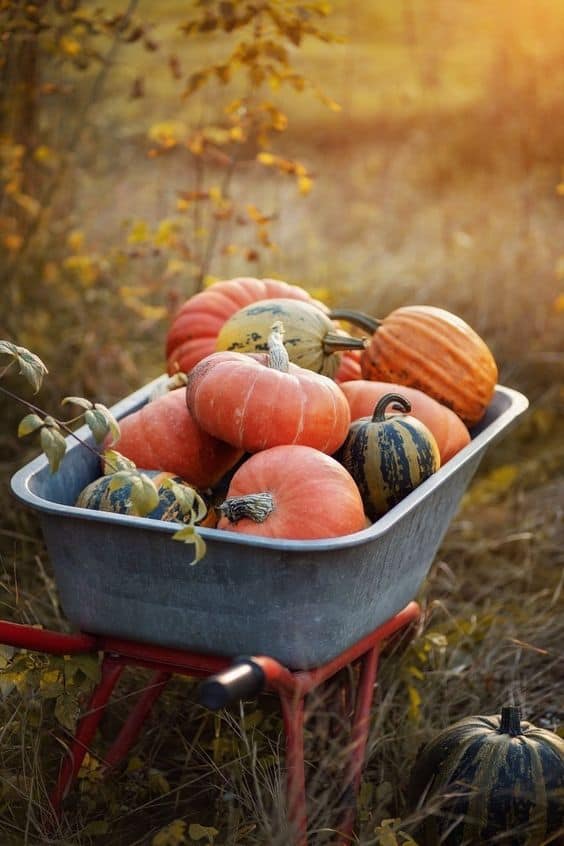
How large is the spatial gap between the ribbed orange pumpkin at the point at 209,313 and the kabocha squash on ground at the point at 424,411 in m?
0.41

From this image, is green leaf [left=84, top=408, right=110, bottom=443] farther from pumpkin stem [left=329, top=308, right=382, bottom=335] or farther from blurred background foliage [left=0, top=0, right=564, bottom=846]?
pumpkin stem [left=329, top=308, right=382, bottom=335]

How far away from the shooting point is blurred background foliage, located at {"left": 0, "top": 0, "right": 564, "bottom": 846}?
8.07ft

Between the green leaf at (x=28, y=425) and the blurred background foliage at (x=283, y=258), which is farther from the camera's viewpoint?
the blurred background foliage at (x=283, y=258)

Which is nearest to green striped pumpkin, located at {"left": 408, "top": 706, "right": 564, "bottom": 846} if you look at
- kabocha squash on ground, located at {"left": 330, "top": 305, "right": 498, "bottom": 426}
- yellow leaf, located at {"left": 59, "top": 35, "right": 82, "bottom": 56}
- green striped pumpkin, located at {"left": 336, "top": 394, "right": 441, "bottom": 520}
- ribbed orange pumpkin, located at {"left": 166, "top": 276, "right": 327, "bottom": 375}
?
green striped pumpkin, located at {"left": 336, "top": 394, "right": 441, "bottom": 520}

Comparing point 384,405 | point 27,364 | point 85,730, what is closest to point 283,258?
point 384,405

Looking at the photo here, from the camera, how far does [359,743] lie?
2055mm

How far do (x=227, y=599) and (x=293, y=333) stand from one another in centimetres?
73

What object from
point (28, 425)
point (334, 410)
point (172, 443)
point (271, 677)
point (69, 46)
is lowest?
point (271, 677)

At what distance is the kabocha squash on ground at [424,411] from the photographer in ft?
7.54

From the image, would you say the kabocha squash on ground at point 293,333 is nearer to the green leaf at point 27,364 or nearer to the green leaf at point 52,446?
the green leaf at point 27,364

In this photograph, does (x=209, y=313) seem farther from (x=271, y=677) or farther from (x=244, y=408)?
(x=271, y=677)

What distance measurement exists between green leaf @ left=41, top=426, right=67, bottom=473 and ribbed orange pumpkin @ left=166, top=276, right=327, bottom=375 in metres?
0.96

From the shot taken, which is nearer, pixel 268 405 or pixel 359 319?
pixel 268 405

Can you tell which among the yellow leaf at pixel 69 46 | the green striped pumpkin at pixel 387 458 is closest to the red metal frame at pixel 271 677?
the green striped pumpkin at pixel 387 458
